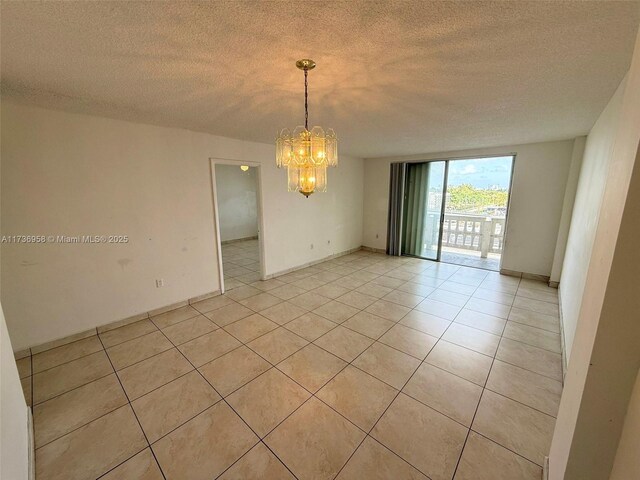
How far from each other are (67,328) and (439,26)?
4.01 meters

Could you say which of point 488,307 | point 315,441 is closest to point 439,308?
point 488,307

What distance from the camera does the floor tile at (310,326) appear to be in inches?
107

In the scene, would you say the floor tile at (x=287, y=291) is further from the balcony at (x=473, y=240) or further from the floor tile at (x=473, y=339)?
the balcony at (x=473, y=240)

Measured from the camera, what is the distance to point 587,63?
1517mm

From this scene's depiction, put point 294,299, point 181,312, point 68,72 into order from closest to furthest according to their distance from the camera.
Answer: point 68,72
point 181,312
point 294,299

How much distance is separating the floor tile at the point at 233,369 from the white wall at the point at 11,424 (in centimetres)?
101

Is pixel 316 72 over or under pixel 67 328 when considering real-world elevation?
over

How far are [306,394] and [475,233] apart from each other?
5826 mm

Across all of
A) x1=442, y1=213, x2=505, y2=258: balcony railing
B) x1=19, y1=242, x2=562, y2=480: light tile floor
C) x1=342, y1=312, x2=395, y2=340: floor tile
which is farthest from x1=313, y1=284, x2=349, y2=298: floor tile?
x1=442, y1=213, x2=505, y2=258: balcony railing

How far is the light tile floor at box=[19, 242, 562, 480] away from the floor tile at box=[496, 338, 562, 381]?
1 cm

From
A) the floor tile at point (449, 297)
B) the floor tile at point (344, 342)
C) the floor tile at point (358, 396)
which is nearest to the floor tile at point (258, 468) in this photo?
the floor tile at point (358, 396)

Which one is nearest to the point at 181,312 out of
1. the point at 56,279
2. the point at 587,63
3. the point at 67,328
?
the point at 67,328

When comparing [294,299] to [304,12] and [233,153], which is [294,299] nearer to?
[233,153]

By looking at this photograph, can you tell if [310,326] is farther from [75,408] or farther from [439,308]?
[75,408]
